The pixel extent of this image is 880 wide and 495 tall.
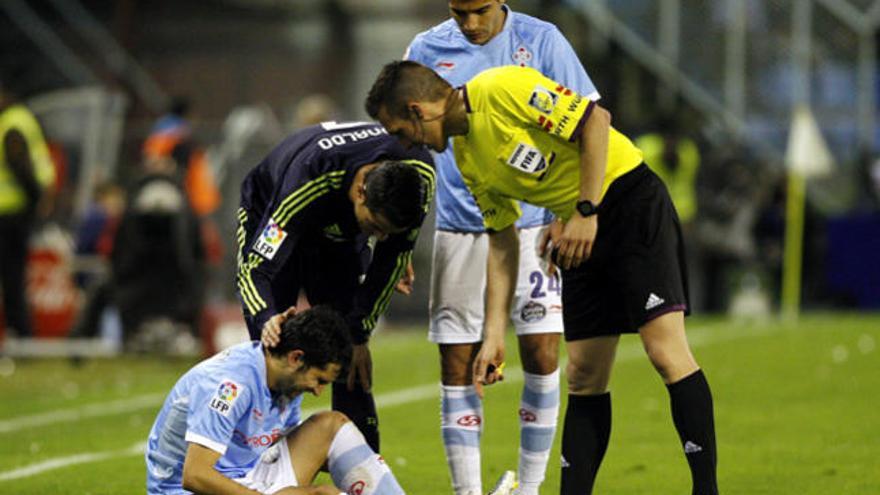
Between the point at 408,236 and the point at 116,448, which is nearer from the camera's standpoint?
the point at 408,236

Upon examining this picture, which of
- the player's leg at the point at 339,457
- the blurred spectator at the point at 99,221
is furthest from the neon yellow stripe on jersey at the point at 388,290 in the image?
the blurred spectator at the point at 99,221

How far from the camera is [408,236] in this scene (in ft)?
26.5

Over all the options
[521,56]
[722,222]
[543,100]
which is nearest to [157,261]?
[722,222]

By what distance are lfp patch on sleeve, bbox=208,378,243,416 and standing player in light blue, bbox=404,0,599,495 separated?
165cm

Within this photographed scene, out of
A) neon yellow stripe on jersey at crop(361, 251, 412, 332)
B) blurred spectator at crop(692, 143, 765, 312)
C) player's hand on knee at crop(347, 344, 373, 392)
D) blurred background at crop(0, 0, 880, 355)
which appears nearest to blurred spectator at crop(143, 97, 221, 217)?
blurred background at crop(0, 0, 880, 355)

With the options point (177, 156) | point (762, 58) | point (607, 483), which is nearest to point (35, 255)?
point (177, 156)

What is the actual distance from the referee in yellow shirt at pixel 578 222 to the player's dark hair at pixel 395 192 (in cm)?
17

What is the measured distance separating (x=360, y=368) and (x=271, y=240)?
0.77 m

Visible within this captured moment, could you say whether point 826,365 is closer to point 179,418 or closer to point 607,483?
point 607,483

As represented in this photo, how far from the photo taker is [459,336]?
28.7ft

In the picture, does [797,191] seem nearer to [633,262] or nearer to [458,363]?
[458,363]

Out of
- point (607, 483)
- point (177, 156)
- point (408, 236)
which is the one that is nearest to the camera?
point (408, 236)

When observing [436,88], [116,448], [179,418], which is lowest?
[116,448]

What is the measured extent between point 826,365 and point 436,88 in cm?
927
